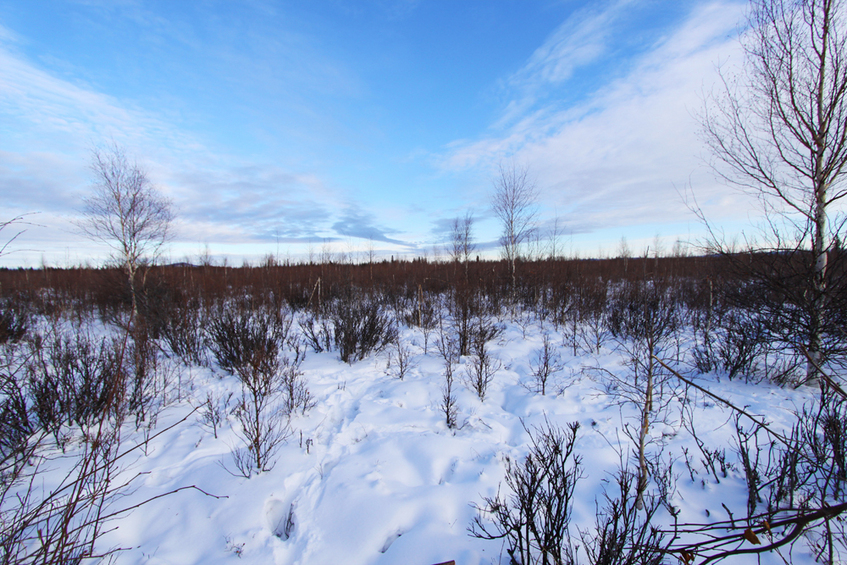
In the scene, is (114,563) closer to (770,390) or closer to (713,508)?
(713,508)

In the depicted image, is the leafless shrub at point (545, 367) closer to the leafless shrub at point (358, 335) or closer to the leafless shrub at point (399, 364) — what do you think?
the leafless shrub at point (399, 364)

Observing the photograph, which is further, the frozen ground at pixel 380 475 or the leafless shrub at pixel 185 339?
the leafless shrub at pixel 185 339

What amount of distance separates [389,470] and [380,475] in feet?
0.37

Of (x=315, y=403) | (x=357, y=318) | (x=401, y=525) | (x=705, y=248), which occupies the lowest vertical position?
(x=401, y=525)

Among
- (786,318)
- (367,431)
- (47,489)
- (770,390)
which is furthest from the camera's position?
(770,390)

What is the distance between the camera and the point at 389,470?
10.6ft

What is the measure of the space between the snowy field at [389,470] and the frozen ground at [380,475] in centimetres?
1

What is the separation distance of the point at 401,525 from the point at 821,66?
7.43m

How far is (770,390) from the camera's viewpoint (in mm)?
4852

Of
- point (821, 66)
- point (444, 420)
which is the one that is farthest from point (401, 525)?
point (821, 66)

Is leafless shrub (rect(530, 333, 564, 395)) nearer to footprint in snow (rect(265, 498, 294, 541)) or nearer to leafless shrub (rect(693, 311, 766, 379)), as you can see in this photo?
leafless shrub (rect(693, 311, 766, 379))

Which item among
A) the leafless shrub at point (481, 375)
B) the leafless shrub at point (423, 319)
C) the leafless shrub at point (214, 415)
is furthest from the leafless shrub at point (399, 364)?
the leafless shrub at point (214, 415)

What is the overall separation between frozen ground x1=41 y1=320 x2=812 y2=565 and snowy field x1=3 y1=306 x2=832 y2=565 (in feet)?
0.04

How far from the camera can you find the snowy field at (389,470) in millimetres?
2453
